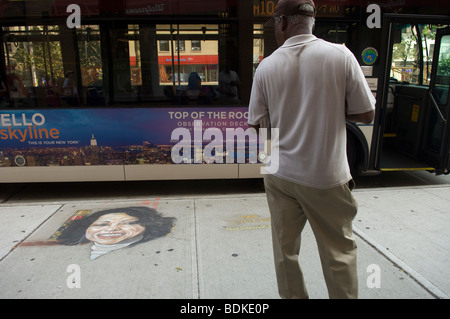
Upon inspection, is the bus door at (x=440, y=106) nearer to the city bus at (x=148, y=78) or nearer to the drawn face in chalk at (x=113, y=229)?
the city bus at (x=148, y=78)

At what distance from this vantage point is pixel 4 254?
3.44m

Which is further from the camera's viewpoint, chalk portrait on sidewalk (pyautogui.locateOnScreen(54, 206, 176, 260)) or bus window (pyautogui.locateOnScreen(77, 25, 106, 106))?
bus window (pyautogui.locateOnScreen(77, 25, 106, 106))

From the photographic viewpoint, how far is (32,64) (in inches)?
184

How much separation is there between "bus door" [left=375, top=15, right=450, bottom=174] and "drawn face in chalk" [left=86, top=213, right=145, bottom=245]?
11.9ft

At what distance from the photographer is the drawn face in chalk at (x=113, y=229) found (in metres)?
3.71

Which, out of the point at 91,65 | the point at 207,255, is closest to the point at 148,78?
the point at 91,65

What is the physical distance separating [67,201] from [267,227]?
114 inches

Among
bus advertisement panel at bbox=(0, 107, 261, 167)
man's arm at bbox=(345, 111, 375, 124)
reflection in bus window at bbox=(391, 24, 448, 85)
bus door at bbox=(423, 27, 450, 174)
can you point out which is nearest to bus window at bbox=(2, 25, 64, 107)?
bus advertisement panel at bbox=(0, 107, 261, 167)

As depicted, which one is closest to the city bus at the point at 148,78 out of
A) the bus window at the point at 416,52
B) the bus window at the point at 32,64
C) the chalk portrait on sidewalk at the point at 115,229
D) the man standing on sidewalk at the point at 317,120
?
the bus window at the point at 32,64

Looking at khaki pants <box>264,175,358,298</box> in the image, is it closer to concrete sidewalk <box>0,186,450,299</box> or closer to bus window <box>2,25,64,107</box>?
concrete sidewalk <box>0,186,450,299</box>

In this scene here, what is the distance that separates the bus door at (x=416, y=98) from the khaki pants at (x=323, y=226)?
350 cm

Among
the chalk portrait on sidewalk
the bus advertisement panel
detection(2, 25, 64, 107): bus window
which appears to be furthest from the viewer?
the bus advertisement panel

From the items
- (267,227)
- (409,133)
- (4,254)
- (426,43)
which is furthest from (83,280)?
(426,43)

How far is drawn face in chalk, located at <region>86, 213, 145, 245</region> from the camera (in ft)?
12.2
